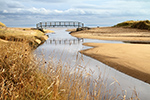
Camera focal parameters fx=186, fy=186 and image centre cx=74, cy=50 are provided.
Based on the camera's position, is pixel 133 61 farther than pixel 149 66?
Yes

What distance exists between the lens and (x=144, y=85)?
5.52 metres

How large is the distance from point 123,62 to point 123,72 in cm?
107

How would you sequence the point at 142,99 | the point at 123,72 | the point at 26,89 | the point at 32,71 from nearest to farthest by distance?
the point at 26,89 → the point at 32,71 → the point at 142,99 → the point at 123,72

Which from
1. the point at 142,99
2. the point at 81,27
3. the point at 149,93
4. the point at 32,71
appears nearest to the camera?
the point at 32,71

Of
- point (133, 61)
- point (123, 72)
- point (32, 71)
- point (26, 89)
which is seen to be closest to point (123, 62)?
point (133, 61)

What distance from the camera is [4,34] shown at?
48.9 ft

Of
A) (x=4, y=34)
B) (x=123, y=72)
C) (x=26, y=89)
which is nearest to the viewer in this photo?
(x=26, y=89)

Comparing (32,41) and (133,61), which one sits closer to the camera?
(133,61)

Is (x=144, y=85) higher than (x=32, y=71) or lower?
lower

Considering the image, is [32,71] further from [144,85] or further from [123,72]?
[123,72]

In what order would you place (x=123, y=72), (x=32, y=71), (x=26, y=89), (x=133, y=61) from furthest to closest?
(x=133, y=61) < (x=123, y=72) < (x=32, y=71) < (x=26, y=89)

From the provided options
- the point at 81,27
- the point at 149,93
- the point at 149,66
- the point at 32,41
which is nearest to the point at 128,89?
the point at 149,93

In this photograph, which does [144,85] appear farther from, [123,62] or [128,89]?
[123,62]

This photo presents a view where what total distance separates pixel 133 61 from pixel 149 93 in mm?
2934
